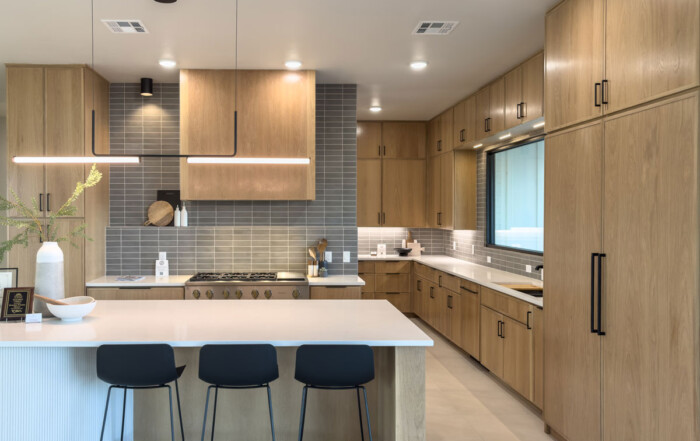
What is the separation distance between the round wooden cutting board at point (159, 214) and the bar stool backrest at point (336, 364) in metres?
3.37

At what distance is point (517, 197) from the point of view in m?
5.84

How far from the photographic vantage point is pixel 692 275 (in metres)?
2.33

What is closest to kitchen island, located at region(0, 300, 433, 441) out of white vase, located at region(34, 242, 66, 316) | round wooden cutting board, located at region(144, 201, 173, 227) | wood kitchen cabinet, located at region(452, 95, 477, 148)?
white vase, located at region(34, 242, 66, 316)

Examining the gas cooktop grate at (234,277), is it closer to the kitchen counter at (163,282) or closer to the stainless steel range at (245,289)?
the stainless steel range at (245,289)

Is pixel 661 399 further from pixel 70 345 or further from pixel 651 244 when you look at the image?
pixel 70 345

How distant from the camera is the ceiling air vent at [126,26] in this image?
3.88 metres

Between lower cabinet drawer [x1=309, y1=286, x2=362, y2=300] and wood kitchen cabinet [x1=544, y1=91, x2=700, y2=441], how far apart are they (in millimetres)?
Result: 1924

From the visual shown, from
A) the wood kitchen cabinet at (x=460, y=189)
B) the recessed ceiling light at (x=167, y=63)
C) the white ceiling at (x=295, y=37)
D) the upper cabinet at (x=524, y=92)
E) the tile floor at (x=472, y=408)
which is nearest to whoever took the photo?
the white ceiling at (x=295, y=37)

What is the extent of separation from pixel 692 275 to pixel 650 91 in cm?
Answer: 89

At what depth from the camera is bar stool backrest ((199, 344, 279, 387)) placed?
269 centimetres

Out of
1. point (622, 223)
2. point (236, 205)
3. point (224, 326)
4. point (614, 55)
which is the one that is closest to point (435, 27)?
point (614, 55)

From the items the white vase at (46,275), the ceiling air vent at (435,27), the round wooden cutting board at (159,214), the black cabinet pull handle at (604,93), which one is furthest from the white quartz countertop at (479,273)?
the white vase at (46,275)

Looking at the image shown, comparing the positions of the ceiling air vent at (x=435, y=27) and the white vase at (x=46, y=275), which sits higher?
the ceiling air vent at (x=435, y=27)

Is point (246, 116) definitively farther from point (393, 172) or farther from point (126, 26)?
point (393, 172)
